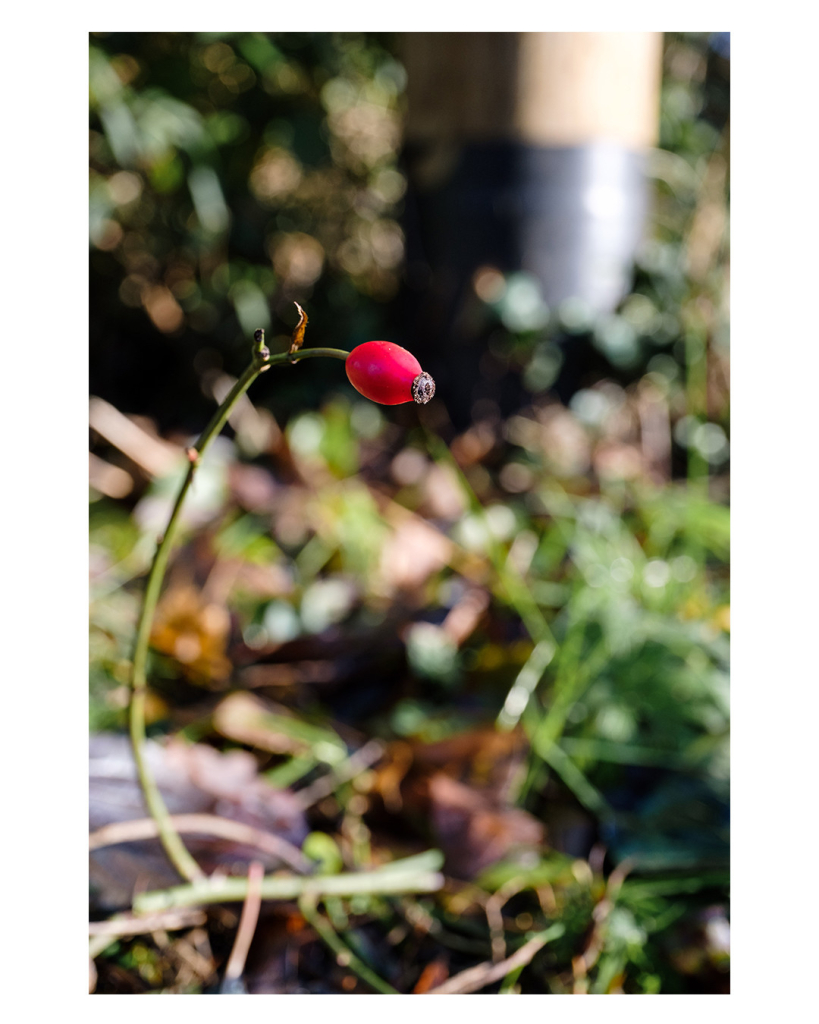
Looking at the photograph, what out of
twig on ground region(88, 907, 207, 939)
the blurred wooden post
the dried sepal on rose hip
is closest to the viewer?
the dried sepal on rose hip

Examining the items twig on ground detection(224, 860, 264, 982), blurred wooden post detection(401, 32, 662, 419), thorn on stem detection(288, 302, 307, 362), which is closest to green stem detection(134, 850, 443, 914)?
twig on ground detection(224, 860, 264, 982)

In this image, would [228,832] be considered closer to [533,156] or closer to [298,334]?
[298,334]

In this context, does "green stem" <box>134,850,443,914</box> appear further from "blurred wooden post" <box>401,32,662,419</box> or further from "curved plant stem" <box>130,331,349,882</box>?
"blurred wooden post" <box>401,32,662,419</box>

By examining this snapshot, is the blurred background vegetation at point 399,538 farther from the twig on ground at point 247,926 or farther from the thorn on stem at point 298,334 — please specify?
the thorn on stem at point 298,334

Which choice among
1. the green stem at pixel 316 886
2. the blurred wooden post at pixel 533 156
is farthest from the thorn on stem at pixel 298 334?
the blurred wooden post at pixel 533 156

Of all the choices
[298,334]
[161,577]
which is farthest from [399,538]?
[298,334]
